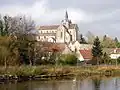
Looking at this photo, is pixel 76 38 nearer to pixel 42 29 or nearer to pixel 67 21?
pixel 67 21

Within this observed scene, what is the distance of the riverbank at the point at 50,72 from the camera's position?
47.9 metres

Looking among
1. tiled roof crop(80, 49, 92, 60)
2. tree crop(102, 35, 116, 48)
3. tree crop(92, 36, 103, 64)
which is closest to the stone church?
tree crop(102, 35, 116, 48)

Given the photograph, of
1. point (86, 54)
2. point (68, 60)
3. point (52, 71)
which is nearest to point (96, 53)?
point (68, 60)

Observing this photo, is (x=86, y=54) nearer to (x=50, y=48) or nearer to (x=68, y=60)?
(x=50, y=48)

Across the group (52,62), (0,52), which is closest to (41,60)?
(52,62)

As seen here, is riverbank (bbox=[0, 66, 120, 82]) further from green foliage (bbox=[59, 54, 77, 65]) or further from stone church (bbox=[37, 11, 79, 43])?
stone church (bbox=[37, 11, 79, 43])

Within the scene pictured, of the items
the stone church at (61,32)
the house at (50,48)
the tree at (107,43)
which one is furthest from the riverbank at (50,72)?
the stone church at (61,32)

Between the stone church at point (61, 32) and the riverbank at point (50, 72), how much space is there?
7469 cm

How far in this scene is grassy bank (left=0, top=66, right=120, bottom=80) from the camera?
158ft

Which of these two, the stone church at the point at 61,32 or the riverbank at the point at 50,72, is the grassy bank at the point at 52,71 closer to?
the riverbank at the point at 50,72

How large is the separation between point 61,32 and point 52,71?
87.1 meters

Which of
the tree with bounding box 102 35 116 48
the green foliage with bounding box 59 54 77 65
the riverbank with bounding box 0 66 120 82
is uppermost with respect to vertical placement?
the tree with bounding box 102 35 116 48

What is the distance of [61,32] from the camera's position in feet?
466

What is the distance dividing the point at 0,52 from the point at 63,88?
19.8 metres
